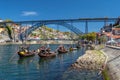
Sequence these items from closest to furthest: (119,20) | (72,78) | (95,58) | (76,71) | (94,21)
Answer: (72,78) < (76,71) < (95,58) < (119,20) < (94,21)

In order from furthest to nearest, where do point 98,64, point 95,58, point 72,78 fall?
point 95,58 → point 98,64 → point 72,78

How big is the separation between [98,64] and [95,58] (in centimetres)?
381

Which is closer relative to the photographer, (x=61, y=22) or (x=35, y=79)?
(x=35, y=79)

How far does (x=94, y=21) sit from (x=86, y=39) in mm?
11819

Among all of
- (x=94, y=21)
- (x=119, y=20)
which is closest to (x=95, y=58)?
(x=119, y=20)

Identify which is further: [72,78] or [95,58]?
[95,58]

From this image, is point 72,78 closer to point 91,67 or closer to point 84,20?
point 91,67

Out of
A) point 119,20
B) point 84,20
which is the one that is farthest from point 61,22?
point 119,20

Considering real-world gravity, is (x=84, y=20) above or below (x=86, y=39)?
above

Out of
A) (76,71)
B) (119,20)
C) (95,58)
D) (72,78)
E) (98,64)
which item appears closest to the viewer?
(72,78)

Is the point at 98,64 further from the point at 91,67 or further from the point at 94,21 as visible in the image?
the point at 94,21

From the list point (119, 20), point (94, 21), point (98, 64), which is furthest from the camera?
point (94, 21)

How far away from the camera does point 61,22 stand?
643ft

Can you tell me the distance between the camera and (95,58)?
49.5m
